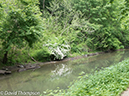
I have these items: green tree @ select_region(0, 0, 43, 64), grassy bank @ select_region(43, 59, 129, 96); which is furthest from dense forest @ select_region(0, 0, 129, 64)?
grassy bank @ select_region(43, 59, 129, 96)

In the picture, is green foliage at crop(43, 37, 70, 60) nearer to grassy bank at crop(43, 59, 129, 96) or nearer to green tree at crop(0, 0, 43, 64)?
green tree at crop(0, 0, 43, 64)

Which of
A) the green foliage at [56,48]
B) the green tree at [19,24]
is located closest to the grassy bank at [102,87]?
the green tree at [19,24]

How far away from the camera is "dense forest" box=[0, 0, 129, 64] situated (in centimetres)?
914

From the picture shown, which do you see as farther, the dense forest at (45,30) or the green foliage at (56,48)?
the green foliage at (56,48)

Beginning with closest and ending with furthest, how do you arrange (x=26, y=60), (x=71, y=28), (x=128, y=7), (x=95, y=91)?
1. (x=95, y=91)
2. (x=128, y=7)
3. (x=26, y=60)
4. (x=71, y=28)

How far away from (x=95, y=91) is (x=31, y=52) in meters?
11.6

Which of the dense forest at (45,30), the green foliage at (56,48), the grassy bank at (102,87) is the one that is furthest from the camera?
the green foliage at (56,48)

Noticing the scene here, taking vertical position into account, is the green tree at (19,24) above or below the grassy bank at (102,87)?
above

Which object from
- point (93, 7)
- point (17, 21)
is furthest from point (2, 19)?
point (93, 7)

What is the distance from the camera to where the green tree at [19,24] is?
30.2ft

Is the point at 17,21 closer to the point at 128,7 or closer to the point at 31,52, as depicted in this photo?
the point at 31,52

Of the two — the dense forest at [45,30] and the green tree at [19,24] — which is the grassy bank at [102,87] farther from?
the green tree at [19,24]

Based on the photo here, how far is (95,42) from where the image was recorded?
2220 cm

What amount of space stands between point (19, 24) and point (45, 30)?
21.3 feet
